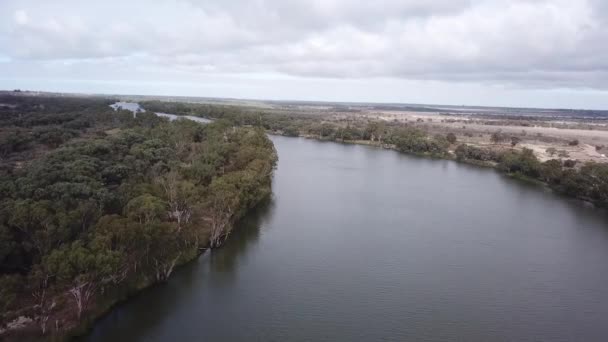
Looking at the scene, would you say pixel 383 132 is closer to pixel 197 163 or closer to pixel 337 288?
pixel 197 163

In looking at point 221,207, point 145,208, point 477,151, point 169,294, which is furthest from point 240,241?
point 477,151

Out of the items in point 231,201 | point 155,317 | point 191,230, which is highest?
point 231,201

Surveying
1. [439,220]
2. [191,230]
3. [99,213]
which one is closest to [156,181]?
[191,230]

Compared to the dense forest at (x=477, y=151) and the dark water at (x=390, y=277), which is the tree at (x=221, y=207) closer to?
the dark water at (x=390, y=277)

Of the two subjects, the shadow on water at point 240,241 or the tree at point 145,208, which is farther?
the shadow on water at point 240,241

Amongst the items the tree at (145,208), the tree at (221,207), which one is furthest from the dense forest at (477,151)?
the tree at (145,208)

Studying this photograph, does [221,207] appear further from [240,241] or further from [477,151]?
[477,151]
